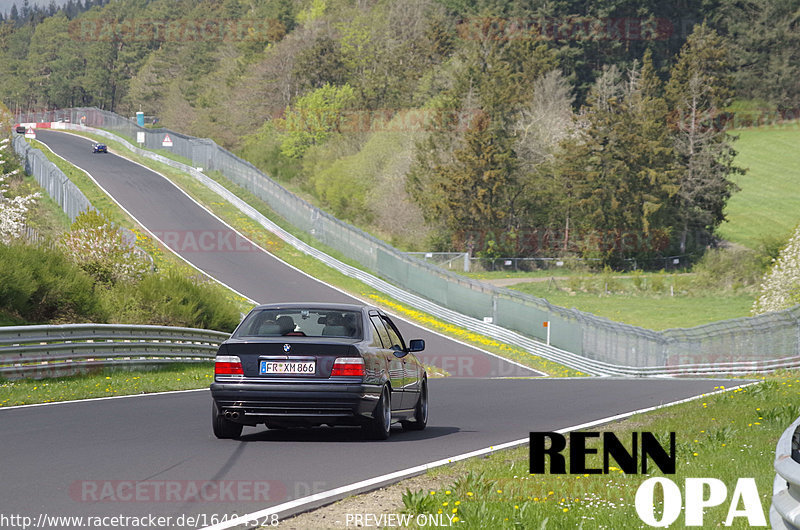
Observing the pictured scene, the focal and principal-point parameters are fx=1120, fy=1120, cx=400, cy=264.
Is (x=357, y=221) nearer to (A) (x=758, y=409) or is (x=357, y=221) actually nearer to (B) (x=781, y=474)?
(A) (x=758, y=409)

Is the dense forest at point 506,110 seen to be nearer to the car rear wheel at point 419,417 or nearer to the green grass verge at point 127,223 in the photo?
the green grass verge at point 127,223

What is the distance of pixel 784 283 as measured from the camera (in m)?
55.5

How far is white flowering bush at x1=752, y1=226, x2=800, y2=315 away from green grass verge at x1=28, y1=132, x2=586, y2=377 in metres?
18.0

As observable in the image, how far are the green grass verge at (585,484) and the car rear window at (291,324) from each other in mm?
2302

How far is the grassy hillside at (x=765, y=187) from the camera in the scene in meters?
99.9

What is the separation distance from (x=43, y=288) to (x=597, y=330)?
70.8ft

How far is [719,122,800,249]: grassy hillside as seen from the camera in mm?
99875

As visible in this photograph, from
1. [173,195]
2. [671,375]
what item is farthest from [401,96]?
[671,375]

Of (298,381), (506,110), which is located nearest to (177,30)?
(506,110)

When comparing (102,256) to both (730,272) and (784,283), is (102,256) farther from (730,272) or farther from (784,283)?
(730,272)

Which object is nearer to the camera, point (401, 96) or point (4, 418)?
point (4, 418)

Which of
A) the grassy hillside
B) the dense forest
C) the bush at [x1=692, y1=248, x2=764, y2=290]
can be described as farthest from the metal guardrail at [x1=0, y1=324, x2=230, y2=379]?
the grassy hillside

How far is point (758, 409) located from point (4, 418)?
1005 centimetres

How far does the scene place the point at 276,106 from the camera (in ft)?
369
